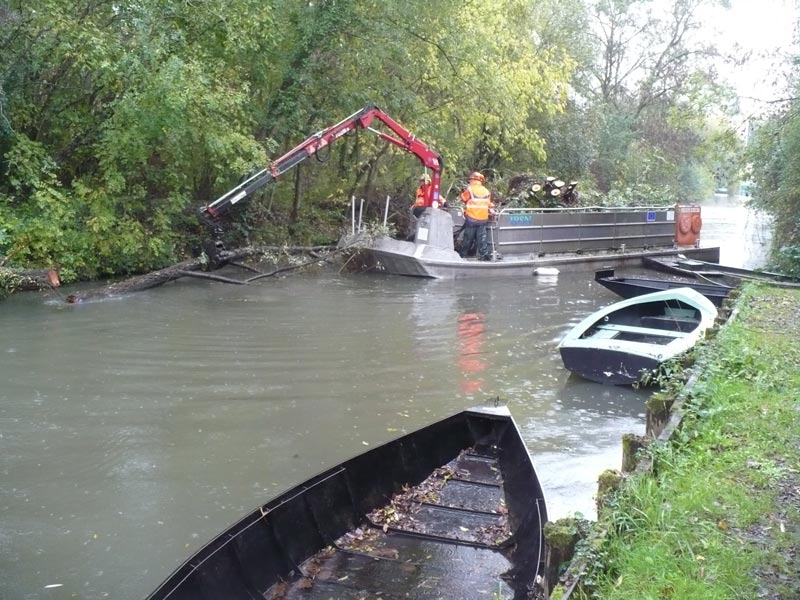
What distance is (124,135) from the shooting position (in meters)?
15.0

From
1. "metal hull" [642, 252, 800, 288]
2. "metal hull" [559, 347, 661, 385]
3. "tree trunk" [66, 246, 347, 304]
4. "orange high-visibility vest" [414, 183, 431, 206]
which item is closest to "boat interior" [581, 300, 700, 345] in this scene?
"metal hull" [559, 347, 661, 385]

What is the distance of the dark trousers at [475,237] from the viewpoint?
18062mm

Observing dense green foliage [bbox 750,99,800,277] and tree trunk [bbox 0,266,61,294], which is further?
dense green foliage [bbox 750,99,800,277]

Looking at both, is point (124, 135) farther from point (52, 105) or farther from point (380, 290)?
point (380, 290)

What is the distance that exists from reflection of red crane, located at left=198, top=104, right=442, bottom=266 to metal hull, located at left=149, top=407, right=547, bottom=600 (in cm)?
989

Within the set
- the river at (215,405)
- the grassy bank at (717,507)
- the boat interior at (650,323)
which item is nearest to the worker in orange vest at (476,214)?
the river at (215,405)

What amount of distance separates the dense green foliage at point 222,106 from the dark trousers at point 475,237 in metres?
3.27

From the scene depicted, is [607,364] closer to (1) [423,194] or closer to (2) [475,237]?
(1) [423,194]

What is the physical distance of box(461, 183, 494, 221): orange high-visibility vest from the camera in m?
17.5

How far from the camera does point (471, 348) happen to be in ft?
36.9

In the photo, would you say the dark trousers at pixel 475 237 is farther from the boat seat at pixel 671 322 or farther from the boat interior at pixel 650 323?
the boat seat at pixel 671 322

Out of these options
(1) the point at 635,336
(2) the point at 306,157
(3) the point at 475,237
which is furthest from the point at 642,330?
(3) the point at 475,237

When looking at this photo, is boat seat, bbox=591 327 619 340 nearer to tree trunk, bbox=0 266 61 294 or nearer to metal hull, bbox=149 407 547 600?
metal hull, bbox=149 407 547 600

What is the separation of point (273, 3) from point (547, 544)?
593 inches
